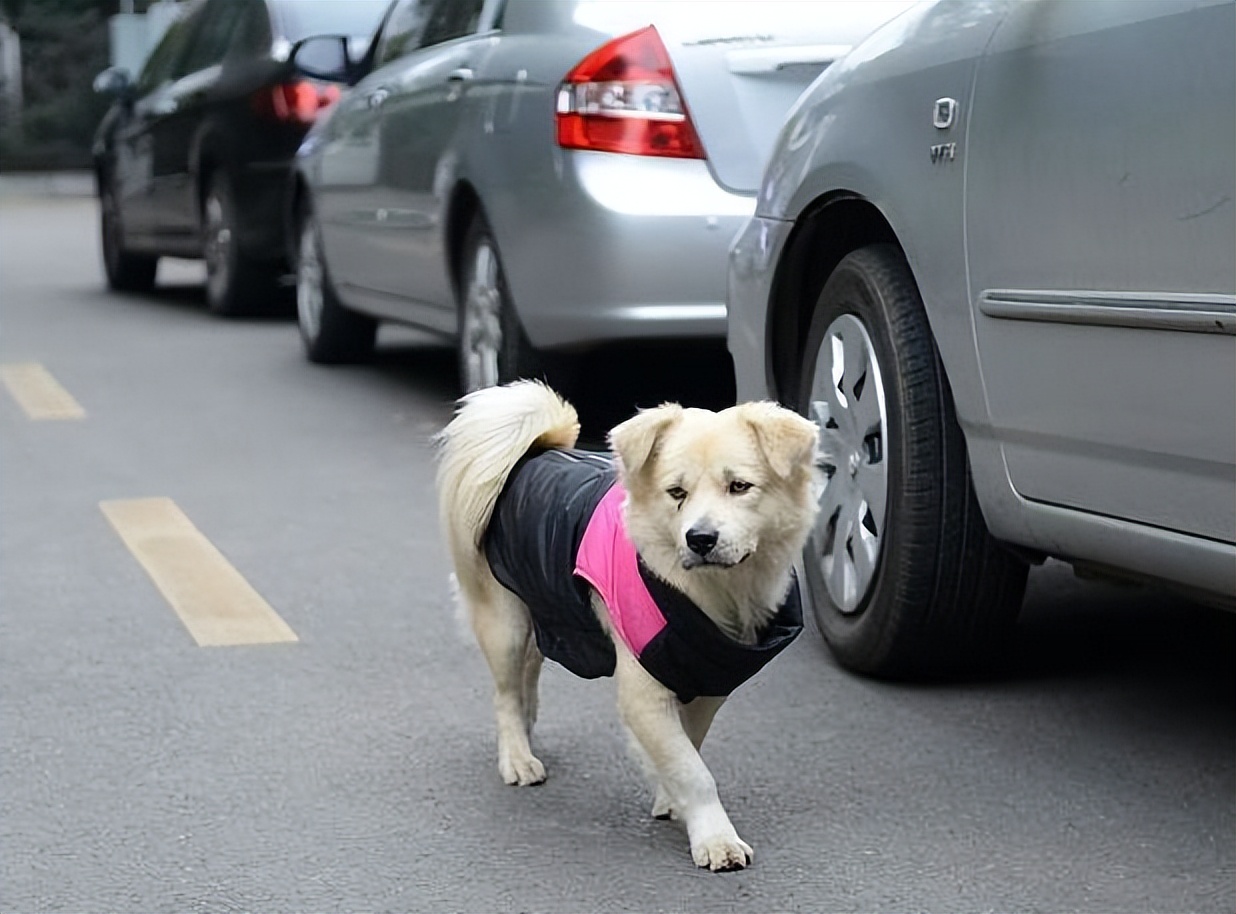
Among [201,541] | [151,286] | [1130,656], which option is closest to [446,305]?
[201,541]

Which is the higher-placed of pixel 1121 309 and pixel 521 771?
pixel 1121 309

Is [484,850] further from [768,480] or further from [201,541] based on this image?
[201,541]

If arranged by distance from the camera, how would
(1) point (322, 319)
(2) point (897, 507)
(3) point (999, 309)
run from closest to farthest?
(3) point (999, 309), (2) point (897, 507), (1) point (322, 319)

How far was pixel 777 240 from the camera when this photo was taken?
17.8 feet

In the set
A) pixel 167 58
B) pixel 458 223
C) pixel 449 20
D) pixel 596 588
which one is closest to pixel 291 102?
pixel 167 58

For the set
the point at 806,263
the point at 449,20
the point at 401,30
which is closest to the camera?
the point at 806,263

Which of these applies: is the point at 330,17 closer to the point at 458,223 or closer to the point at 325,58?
the point at 325,58

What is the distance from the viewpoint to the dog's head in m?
3.79

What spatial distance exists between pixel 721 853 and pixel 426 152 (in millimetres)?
5114

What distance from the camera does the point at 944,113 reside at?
461cm

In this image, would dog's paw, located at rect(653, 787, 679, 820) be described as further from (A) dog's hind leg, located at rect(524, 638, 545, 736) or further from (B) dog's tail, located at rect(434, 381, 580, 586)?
(B) dog's tail, located at rect(434, 381, 580, 586)

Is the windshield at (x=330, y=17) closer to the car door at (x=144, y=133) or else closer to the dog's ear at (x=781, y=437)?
the car door at (x=144, y=133)

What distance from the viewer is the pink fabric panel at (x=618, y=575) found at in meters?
3.94

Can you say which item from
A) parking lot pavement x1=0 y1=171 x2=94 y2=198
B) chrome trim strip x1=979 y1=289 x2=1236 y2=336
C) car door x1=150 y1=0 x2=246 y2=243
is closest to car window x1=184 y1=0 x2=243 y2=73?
car door x1=150 y1=0 x2=246 y2=243
